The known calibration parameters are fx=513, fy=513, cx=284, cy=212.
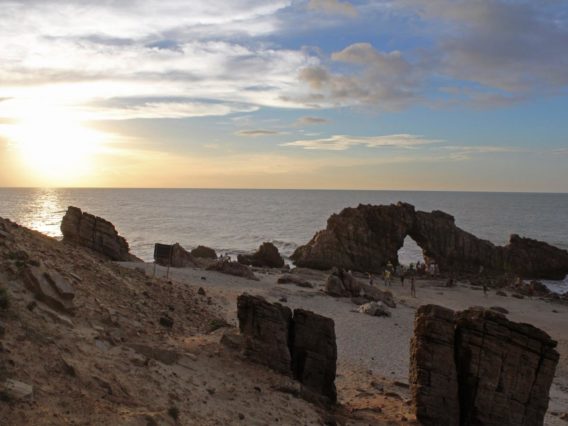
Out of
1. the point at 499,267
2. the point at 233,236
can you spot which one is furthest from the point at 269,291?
the point at 233,236

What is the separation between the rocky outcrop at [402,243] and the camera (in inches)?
2586

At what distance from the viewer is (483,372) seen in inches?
662

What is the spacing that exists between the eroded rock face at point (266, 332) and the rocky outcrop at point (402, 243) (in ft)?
152

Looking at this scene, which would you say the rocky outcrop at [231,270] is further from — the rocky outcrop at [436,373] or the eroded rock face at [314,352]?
the rocky outcrop at [436,373]

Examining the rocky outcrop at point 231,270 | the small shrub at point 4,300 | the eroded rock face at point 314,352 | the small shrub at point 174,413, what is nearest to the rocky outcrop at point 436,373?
the eroded rock face at point 314,352

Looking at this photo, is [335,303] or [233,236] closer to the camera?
[335,303]

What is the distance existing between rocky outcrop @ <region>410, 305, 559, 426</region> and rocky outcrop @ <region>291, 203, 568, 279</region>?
154 feet

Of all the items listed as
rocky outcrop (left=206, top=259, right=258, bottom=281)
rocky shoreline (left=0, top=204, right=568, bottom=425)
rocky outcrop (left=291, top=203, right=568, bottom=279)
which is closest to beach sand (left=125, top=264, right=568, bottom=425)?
rocky shoreline (left=0, top=204, right=568, bottom=425)

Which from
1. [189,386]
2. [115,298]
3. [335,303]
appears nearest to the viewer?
[189,386]

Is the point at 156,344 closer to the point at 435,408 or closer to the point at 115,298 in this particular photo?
the point at 115,298

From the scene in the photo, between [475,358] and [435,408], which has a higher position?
[475,358]

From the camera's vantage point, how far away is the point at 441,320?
17219mm

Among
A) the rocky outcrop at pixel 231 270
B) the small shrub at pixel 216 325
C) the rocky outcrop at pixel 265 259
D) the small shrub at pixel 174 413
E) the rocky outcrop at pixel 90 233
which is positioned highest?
the rocky outcrop at pixel 90 233

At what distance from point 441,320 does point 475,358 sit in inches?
62.7
